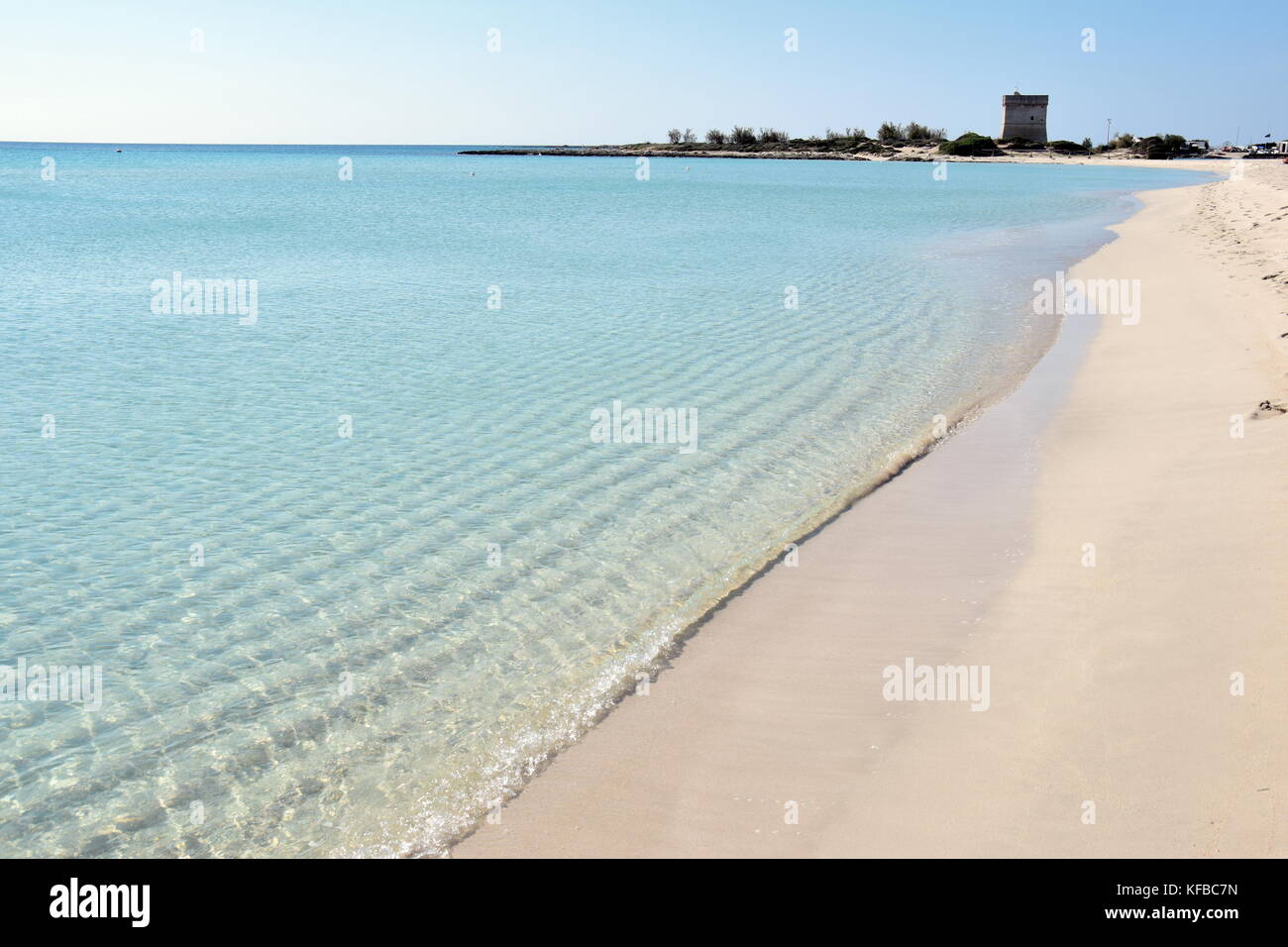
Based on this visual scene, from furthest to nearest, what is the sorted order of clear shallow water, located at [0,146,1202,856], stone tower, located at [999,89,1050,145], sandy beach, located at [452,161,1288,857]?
stone tower, located at [999,89,1050,145], clear shallow water, located at [0,146,1202,856], sandy beach, located at [452,161,1288,857]

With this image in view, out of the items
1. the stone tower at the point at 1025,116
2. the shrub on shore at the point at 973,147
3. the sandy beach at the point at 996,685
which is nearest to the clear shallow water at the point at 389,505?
the sandy beach at the point at 996,685

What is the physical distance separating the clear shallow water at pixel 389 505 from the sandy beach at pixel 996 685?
555mm

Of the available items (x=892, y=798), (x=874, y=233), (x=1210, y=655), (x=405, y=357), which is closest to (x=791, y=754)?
(x=892, y=798)

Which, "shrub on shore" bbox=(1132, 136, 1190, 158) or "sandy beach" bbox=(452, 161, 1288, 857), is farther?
"shrub on shore" bbox=(1132, 136, 1190, 158)

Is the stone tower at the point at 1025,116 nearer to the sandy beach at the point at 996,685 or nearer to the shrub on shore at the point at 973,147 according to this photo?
the shrub on shore at the point at 973,147

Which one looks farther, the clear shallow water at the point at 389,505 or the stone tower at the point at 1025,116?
the stone tower at the point at 1025,116

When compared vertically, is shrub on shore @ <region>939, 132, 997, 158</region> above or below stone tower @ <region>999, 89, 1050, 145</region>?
below

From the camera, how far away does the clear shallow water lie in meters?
5.79

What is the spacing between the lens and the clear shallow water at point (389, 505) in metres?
5.79

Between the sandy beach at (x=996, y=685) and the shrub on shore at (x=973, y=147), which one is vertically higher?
the shrub on shore at (x=973, y=147)

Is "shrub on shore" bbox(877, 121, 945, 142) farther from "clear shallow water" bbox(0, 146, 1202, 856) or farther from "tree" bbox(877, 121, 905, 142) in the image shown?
"clear shallow water" bbox(0, 146, 1202, 856)

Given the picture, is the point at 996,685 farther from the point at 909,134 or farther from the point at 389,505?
the point at 909,134

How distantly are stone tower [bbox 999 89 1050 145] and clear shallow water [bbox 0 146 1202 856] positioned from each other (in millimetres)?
124154

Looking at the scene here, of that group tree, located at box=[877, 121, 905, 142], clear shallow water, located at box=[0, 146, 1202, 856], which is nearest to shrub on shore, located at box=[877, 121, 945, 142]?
tree, located at box=[877, 121, 905, 142]
